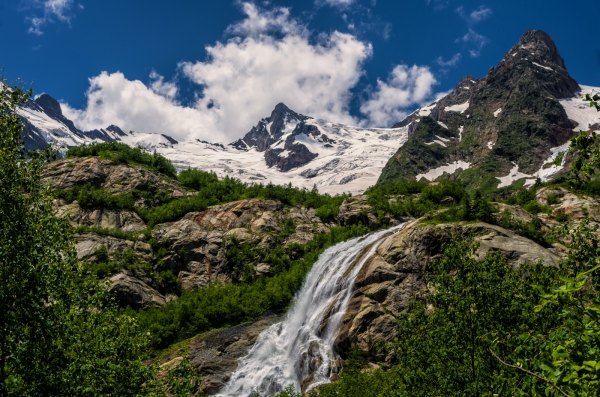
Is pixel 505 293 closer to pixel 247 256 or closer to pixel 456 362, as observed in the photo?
pixel 456 362

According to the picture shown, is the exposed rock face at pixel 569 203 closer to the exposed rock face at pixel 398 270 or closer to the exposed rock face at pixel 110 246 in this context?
the exposed rock face at pixel 398 270

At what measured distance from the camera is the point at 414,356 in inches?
583

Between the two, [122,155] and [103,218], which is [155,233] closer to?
[103,218]

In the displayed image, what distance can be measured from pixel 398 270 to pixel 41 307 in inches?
1210

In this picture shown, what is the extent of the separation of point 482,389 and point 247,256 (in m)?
48.6

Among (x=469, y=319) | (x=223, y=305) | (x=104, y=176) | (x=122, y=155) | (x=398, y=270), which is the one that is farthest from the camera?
(x=122, y=155)

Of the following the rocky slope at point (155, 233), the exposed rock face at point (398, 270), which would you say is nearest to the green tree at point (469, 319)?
the exposed rock face at point (398, 270)

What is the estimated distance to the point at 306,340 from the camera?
36.9 meters

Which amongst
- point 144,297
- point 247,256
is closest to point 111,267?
point 144,297

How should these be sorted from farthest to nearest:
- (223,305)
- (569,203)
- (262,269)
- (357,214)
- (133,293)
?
1. (357,214)
2. (262,269)
3. (569,203)
4. (133,293)
5. (223,305)

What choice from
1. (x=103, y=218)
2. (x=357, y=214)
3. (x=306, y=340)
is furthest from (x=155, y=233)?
(x=306, y=340)

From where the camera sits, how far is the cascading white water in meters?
33.3

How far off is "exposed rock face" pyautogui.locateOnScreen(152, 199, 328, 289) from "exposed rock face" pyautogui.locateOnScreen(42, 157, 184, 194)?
1209 cm

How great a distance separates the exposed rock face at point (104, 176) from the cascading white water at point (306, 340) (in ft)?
127
